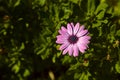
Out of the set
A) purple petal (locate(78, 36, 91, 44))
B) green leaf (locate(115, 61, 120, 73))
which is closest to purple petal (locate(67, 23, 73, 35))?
purple petal (locate(78, 36, 91, 44))

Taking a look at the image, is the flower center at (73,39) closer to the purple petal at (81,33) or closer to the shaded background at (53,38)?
the purple petal at (81,33)

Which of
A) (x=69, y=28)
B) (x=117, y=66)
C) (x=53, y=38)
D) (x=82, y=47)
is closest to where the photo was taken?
(x=82, y=47)

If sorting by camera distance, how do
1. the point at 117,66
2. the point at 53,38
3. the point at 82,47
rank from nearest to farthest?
the point at 82,47
the point at 117,66
the point at 53,38

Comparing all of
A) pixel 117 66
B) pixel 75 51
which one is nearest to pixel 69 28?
pixel 75 51

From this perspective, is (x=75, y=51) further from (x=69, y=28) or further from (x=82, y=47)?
(x=69, y=28)

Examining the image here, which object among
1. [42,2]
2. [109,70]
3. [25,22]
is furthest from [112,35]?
[25,22]

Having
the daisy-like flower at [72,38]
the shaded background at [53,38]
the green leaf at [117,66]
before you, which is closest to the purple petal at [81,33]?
the daisy-like flower at [72,38]

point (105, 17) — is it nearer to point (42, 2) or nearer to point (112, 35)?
point (112, 35)
